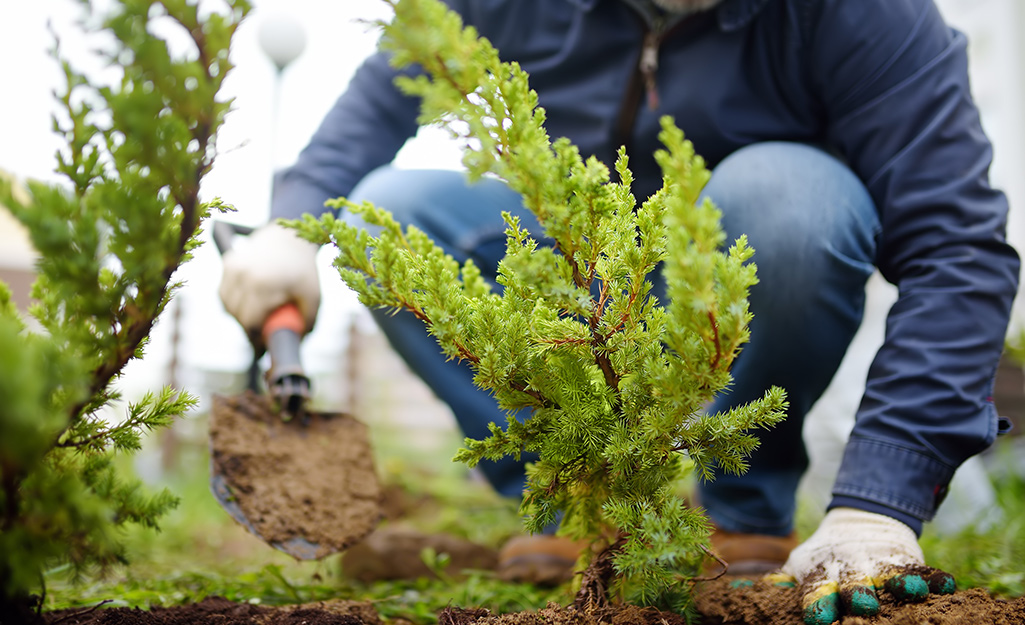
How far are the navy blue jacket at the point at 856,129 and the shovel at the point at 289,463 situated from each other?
530 mm

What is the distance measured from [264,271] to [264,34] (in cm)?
302

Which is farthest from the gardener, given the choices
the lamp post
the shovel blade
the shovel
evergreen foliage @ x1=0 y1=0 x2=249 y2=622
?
the lamp post

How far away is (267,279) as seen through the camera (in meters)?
1.72

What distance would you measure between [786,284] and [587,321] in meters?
0.88

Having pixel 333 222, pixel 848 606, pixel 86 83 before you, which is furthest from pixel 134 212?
pixel 848 606

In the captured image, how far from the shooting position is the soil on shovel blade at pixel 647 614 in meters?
1.01

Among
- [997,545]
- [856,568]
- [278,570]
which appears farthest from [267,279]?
[997,545]

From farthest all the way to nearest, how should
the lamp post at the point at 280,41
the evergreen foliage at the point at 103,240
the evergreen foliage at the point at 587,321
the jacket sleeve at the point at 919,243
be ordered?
the lamp post at the point at 280,41
the jacket sleeve at the point at 919,243
the evergreen foliage at the point at 587,321
the evergreen foliage at the point at 103,240

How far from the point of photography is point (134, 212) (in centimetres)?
80

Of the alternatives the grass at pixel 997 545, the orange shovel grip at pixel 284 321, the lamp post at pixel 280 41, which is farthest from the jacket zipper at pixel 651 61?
the lamp post at pixel 280 41

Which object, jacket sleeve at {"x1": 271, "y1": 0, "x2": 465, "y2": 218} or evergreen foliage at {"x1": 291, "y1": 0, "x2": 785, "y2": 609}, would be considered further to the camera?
jacket sleeve at {"x1": 271, "y1": 0, "x2": 465, "y2": 218}

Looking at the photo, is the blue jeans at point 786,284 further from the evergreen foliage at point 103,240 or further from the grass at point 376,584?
the evergreen foliage at point 103,240

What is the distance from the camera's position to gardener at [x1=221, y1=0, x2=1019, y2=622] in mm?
1419

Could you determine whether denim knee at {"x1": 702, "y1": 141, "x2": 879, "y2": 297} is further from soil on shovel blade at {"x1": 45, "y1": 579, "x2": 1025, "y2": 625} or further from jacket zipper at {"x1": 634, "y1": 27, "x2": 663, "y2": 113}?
soil on shovel blade at {"x1": 45, "y1": 579, "x2": 1025, "y2": 625}
